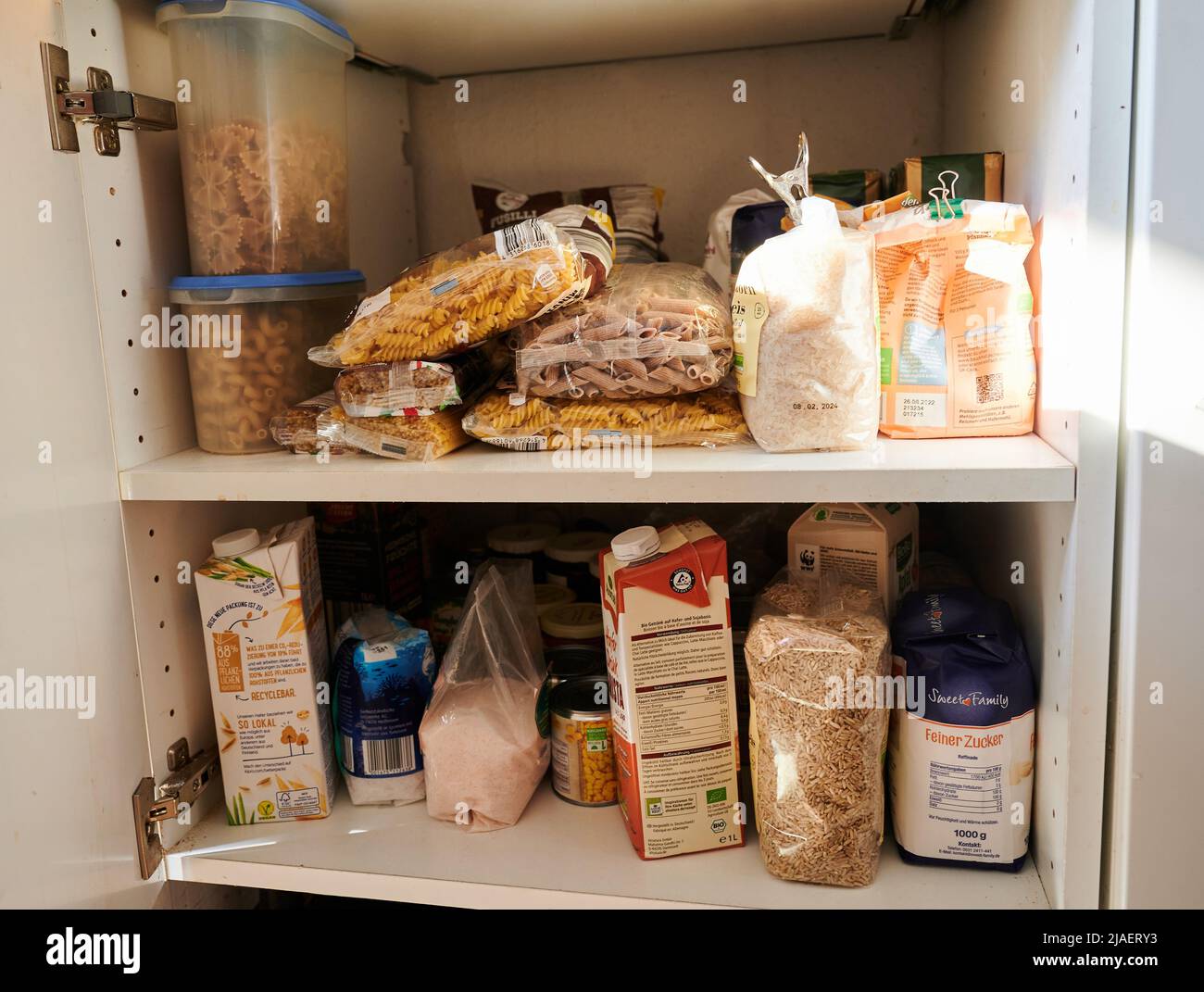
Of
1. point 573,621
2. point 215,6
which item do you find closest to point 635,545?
point 573,621

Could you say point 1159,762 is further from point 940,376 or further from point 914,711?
point 940,376

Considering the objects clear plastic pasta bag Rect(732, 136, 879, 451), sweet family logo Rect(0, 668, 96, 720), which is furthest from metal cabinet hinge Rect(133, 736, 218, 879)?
clear plastic pasta bag Rect(732, 136, 879, 451)

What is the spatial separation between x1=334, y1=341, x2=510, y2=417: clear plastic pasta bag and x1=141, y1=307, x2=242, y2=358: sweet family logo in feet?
0.37

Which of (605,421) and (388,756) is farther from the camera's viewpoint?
(388,756)

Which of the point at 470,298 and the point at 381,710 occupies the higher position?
the point at 470,298

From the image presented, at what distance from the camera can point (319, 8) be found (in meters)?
1.02

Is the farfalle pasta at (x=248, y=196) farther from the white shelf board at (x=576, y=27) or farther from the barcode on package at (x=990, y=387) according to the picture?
the barcode on package at (x=990, y=387)

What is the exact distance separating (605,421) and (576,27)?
20.4 inches

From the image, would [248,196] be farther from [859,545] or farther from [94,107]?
[859,545]

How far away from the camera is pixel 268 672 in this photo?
0.97m

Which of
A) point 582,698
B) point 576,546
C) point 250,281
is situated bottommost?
point 582,698

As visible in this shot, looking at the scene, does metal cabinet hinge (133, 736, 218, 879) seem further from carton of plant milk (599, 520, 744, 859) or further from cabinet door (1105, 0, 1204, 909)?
cabinet door (1105, 0, 1204, 909)
